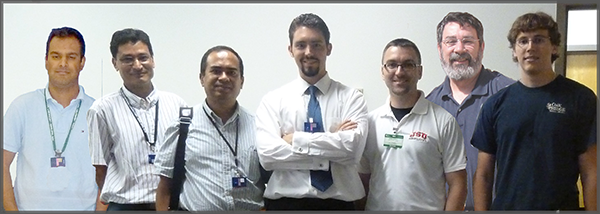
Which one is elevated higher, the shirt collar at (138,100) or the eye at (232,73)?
the eye at (232,73)

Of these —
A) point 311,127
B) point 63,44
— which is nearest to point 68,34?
point 63,44

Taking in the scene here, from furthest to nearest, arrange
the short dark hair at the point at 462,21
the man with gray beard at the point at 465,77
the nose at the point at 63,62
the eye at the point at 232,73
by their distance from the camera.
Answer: the nose at the point at 63,62 → the short dark hair at the point at 462,21 → the man with gray beard at the point at 465,77 → the eye at the point at 232,73

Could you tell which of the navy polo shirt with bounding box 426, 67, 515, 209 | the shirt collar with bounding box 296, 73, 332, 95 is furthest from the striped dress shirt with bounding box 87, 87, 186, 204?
the navy polo shirt with bounding box 426, 67, 515, 209

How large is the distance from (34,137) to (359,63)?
2.49m

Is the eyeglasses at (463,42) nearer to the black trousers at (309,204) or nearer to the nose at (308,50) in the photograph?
the nose at (308,50)

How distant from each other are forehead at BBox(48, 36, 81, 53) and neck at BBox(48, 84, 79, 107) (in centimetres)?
29

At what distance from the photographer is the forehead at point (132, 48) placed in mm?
3195

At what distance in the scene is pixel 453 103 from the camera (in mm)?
3133

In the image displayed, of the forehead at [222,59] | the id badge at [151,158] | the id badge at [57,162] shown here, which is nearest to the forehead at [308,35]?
the forehead at [222,59]

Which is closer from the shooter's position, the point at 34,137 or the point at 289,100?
the point at 289,100

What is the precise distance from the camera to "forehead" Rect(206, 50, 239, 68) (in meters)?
2.94

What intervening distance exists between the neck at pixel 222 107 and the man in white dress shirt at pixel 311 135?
8.0 inches

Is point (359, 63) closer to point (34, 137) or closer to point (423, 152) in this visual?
point (423, 152)

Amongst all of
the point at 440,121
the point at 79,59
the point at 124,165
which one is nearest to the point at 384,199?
the point at 440,121
